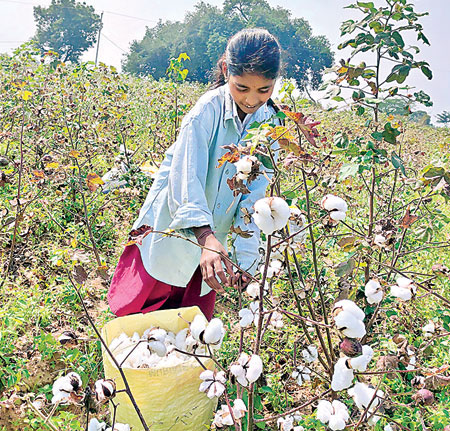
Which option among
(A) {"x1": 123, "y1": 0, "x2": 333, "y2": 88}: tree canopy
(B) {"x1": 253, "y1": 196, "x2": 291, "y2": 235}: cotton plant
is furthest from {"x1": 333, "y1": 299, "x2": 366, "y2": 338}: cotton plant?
(A) {"x1": 123, "y1": 0, "x2": 333, "y2": 88}: tree canopy

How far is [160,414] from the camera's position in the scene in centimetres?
141

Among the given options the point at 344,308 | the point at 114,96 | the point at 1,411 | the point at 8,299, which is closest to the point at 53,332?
the point at 8,299

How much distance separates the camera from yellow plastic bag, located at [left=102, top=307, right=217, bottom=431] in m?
1.35

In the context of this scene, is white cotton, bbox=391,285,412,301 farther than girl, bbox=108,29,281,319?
No

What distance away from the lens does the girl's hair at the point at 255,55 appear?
131cm

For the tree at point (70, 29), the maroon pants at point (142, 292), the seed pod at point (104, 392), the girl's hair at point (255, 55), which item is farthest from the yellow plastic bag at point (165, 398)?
the tree at point (70, 29)

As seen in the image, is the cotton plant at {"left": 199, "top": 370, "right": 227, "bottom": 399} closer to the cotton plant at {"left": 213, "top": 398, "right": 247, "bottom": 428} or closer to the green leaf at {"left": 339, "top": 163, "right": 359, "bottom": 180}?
the cotton plant at {"left": 213, "top": 398, "right": 247, "bottom": 428}

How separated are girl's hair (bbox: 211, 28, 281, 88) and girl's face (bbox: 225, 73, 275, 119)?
0.05 ft

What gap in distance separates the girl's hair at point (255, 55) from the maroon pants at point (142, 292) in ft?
2.60

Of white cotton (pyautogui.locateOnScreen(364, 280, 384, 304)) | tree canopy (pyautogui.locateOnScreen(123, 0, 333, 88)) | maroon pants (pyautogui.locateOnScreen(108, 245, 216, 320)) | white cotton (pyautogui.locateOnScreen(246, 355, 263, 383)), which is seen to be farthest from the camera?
tree canopy (pyautogui.locateOnScreen(123, 0, 333, 88))

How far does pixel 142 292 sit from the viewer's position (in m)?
1.74

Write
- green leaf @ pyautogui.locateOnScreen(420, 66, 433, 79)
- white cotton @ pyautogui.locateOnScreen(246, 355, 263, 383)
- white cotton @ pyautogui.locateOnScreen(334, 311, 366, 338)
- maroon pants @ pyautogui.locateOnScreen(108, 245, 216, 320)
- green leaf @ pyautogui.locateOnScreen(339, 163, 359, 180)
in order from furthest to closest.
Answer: maroon pants @ pyautogui.locateOnScreen(108, 245, 216, 320) → green leaf @ pyautogui.locateOnScreen(420, 66, 433, 79) → green leaf @ pyautogui.locateOnScreen(339, 163, 359, 180) → white cotton @ pyautogui.locateOnScreen(246, 355, 263, 383) → white cotton @ pyautogui.locateOnScreen(334, 311, 366, 338)

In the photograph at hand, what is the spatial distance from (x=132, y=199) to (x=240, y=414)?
240 centimetres

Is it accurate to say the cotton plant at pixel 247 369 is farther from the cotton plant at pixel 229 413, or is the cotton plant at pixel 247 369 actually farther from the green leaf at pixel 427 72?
the green leaf at pixel 427 72
